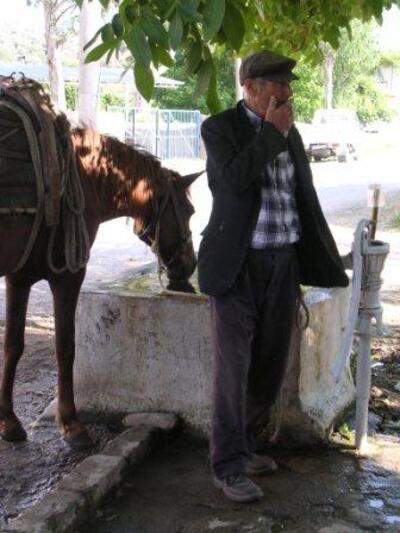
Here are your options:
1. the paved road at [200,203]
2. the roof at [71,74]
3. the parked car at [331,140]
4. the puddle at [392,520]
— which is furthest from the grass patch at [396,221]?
the parked car at [331,140]

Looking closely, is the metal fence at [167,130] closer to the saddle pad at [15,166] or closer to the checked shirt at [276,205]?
the saddle pad at [15,166]

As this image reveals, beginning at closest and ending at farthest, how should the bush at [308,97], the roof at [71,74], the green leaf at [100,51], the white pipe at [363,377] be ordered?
1. the green leaf at [100,51]
2. the white pipe at [363,377]
3. the roof at [71,74]
4. the bush at [308,97]

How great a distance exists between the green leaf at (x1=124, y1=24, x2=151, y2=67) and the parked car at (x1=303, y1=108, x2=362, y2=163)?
25170 mm

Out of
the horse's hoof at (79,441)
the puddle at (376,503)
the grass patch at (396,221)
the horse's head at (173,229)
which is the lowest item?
the puddle at (376,503)

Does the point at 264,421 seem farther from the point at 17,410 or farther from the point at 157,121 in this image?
the point at 157,121

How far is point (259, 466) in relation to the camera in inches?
129

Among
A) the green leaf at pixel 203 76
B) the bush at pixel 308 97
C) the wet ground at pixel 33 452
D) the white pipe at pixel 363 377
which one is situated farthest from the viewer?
the bush at pixel 308 97

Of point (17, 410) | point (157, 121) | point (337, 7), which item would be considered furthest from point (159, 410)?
point (157, 121)

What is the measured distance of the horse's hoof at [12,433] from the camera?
3.71 meters

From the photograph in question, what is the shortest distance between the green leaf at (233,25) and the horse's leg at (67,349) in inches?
60.9

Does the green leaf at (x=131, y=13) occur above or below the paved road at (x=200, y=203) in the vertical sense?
above

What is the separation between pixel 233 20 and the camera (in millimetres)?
2559

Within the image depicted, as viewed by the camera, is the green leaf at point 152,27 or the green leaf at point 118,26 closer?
the green leaf at point 152,27

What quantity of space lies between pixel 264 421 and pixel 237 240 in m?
1.02
